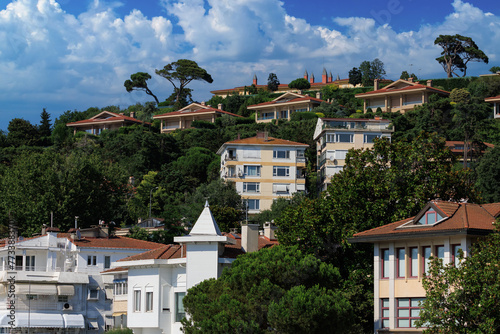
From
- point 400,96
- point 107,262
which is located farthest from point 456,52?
point 107,262

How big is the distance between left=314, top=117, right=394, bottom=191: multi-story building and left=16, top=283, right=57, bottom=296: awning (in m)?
→ 39.8

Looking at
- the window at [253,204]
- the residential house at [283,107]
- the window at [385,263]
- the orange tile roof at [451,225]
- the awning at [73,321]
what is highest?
the residential house at [283,107]

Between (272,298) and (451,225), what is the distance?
909 cm

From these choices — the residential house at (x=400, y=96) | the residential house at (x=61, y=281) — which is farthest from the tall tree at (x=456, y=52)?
the residential house at (x=61, y=281)

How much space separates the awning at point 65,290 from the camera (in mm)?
57812

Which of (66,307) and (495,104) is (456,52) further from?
(66,307)

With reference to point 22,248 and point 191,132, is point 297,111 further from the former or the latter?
point 22,248

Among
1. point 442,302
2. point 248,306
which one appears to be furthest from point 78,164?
point 442,302

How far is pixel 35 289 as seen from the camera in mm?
56938

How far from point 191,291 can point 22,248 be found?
74.6 feet

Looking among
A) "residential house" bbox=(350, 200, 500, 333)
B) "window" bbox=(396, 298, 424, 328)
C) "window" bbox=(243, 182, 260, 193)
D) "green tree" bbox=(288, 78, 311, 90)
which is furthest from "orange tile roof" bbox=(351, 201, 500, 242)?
"green tree" bbox=(288, 78, 311, 90)

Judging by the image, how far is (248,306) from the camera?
3675cm

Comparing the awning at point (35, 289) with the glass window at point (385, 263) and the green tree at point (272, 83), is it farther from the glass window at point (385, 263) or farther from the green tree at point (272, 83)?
the green tree at point (272, 83)

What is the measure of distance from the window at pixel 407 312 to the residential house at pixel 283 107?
87.1 meters
